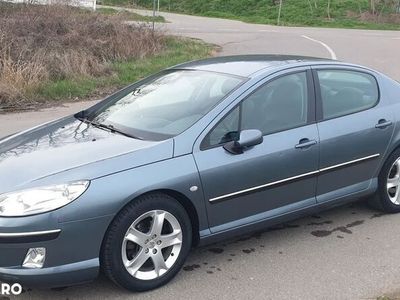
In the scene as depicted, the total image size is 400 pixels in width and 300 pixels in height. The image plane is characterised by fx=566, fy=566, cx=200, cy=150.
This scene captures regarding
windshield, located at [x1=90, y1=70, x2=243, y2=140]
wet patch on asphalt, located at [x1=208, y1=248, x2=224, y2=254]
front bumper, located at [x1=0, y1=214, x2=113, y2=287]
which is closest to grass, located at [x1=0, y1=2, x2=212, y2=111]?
windshield, located at [x1=90, y1=70, x2=243, y2=140]

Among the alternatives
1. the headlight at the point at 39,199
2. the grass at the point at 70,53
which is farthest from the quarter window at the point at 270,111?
the grass at the point at 70,53

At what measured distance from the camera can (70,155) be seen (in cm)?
370

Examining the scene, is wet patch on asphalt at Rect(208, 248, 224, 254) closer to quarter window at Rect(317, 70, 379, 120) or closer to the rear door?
the rear door

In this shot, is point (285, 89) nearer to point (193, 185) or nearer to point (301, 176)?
point (301, 176)

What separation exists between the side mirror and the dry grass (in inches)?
274

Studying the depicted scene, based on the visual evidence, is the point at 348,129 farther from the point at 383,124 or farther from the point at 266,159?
the point at 266,159

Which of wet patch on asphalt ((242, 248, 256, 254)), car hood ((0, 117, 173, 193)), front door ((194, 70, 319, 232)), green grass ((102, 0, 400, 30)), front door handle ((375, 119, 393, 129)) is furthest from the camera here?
green grass ((102, 0, 400, 30))

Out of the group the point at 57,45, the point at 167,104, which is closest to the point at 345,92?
the point at 167,104

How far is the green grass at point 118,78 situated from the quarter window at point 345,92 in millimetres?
6988

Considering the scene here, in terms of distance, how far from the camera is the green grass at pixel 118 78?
10.8m

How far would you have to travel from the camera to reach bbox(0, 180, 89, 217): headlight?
327 centimetres

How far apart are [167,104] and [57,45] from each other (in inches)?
367

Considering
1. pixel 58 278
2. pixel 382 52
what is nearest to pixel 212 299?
pixel 58 278

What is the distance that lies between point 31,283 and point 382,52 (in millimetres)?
18239
